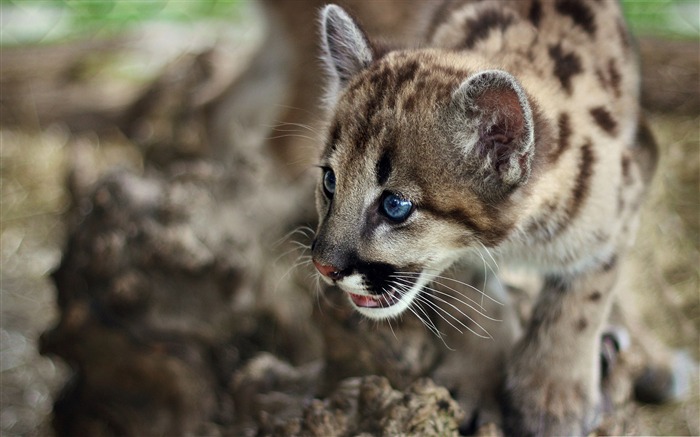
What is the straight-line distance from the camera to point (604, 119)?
10.2ft

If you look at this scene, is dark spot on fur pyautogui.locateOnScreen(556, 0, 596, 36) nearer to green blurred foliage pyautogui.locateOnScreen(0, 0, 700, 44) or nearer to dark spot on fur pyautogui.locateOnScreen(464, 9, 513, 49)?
dark spot on fur pyautogui.locateOnScreen(464, 9, 513, 49)

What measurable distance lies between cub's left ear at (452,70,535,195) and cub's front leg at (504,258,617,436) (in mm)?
802

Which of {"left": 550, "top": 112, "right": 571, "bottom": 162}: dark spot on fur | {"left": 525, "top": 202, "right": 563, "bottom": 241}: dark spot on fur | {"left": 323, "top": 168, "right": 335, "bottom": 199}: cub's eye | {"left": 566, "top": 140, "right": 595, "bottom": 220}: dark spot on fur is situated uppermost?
{"left": 550, "top": 112, "right": 571, "bottom": 162}: dark spot on fur

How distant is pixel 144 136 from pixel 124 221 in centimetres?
286

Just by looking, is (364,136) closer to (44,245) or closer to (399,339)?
(399,339)

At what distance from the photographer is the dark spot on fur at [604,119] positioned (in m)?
3.07

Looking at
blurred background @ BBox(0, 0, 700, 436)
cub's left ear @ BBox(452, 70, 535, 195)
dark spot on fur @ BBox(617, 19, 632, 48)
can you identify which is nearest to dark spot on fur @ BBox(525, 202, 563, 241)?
cub's left ear @ BBox(452, 70, 535, 195)

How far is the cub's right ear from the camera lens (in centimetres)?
293

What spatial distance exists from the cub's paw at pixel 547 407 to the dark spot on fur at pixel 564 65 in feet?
3.71

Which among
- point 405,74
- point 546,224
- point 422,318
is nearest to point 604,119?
point 546,224

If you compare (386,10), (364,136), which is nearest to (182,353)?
(364,136)

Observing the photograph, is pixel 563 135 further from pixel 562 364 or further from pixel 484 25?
pixel 562 364

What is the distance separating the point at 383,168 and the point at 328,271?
1.21ft

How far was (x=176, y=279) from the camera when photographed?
3.92 m
